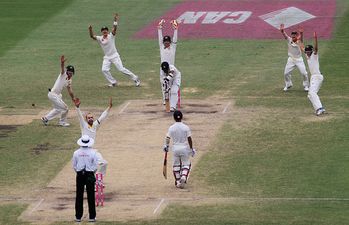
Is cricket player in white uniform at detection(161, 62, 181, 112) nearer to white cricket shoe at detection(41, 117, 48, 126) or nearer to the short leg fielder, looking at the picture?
white cricket shoe at detection(41, 117, 48, 126)

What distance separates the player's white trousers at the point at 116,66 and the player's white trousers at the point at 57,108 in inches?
229

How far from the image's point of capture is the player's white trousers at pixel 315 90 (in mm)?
42094

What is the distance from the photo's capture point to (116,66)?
47562 mm

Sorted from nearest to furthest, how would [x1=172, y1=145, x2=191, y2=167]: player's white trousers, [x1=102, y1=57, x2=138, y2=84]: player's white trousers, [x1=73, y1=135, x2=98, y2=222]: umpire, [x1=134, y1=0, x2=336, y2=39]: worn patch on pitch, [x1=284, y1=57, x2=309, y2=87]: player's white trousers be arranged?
1. [x1=73, y1=135, x2=98, y2=222]: umpire
2. [x1=172, y1=145, x2=191, y2=167]: player's white trousers
3. [x1=284, y1=57, x2=309, y2=87]: player's white trousers
4. [x1=102, y1=57, x2=138, y2=84]: player's white trousers
5. [x1=134, y1=0, x2=336, y2=39]: worn patch on pitch

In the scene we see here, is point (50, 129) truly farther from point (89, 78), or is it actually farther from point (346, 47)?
point (346, 47)

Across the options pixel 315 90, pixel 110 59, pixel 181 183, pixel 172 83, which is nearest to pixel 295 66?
pixel 315 90

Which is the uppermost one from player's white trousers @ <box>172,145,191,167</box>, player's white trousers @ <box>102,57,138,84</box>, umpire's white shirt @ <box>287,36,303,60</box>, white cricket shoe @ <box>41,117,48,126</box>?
umpire's white shirt @ <box>287,36,303,60</box>

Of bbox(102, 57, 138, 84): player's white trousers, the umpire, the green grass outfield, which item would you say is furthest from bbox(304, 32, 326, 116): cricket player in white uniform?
the umpire

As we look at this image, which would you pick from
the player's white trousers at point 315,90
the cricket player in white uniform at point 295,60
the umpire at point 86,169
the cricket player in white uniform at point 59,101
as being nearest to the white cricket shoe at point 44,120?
the cricket player in white uniform at point 59,101

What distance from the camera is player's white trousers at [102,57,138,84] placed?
47156 mm

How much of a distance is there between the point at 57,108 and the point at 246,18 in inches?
716

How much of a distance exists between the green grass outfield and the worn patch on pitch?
772 mm

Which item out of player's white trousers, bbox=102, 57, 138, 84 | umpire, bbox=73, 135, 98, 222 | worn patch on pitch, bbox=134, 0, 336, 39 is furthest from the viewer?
worn patch on pitch, bbox=134, 0, 336, 39

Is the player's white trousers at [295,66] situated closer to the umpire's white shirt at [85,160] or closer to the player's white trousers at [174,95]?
the player's white trousers at [174,95]
